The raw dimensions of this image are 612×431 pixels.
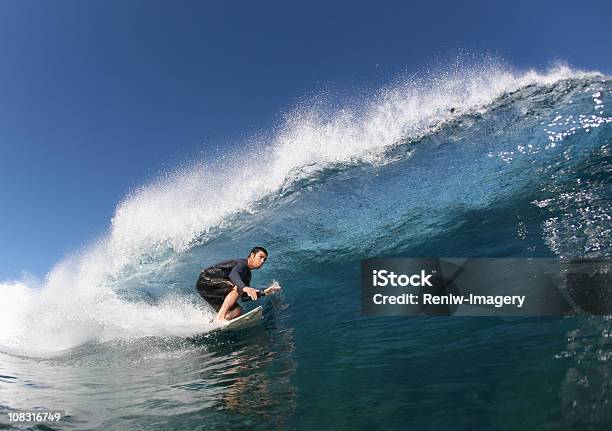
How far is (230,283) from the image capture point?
26.7ft

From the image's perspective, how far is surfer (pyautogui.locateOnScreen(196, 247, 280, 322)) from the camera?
7732 mm

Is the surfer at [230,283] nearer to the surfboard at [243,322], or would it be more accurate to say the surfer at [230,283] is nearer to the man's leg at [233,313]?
the man's leg at [233,313]

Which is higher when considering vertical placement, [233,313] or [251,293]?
[251,293]

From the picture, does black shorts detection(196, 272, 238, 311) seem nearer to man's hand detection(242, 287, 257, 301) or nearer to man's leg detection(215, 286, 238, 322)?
man's leg detection(215, 286, 238, 322)

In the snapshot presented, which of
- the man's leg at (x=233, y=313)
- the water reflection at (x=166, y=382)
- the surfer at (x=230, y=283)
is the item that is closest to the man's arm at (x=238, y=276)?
the surfer at (x=230, y=283)

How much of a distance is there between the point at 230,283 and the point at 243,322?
99 centimetres

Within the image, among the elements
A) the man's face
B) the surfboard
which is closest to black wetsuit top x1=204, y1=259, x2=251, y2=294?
the man's face

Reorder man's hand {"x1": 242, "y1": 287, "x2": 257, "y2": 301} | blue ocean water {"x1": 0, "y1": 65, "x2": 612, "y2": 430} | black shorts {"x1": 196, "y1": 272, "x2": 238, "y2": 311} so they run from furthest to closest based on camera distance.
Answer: black shorts {"x1": 196, "y1": 272, "x2": 238, "y2": 311}
man's hand {"x1": 242, "y1": 287, "x2": 257, "y2": 301}
blue ocean water {"x1": 0, "y1": 65, "x2": 612, "y2": 430}

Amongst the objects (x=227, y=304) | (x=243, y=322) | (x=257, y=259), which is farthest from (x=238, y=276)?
(x=243, y=322)

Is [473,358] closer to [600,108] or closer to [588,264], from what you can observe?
[588,264]

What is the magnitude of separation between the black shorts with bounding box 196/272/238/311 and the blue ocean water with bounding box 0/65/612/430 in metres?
0.76

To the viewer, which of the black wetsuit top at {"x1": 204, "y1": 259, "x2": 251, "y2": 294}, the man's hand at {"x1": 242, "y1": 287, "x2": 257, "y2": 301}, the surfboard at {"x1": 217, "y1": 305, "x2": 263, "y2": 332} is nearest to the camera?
the man's hand at {"x1": 242, "y1": 287, "x2": 257, "y2": 301}

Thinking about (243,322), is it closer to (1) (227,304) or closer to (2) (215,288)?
(1) (227,304)

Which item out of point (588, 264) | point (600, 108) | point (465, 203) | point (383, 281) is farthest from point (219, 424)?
point (600, 108)
